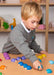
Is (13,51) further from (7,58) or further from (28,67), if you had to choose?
(28,67)

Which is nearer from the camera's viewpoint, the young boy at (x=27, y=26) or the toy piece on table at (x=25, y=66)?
the toy piece on table at (x=25, y=66)

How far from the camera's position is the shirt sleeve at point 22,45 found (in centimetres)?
114

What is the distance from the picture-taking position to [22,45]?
3.91 feet

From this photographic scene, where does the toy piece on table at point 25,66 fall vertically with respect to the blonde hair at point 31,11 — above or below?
below

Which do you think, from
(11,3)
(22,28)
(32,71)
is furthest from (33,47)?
(11,3)

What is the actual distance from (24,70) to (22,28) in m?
0.38

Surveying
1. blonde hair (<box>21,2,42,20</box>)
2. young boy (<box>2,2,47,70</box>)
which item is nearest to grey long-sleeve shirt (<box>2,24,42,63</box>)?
young boy (<box>2,2,47,70</box>)

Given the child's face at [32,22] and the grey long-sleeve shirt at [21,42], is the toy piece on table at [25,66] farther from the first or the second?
the child's face at [32,22]

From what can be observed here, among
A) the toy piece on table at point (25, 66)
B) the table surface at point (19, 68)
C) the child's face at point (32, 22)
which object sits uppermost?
the child's face at point (32, 22)

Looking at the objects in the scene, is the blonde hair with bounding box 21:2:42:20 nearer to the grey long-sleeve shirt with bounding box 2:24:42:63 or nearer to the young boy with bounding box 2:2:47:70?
the young boy with bounding box 2:2:47:70

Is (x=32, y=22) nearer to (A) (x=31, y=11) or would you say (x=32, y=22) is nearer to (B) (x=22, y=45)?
(A) (x=31, y=11)

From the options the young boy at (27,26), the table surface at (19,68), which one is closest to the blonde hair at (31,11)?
the young boy at (27,26)

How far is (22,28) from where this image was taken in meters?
1.29

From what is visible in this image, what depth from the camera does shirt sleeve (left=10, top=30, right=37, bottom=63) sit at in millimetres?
1140
